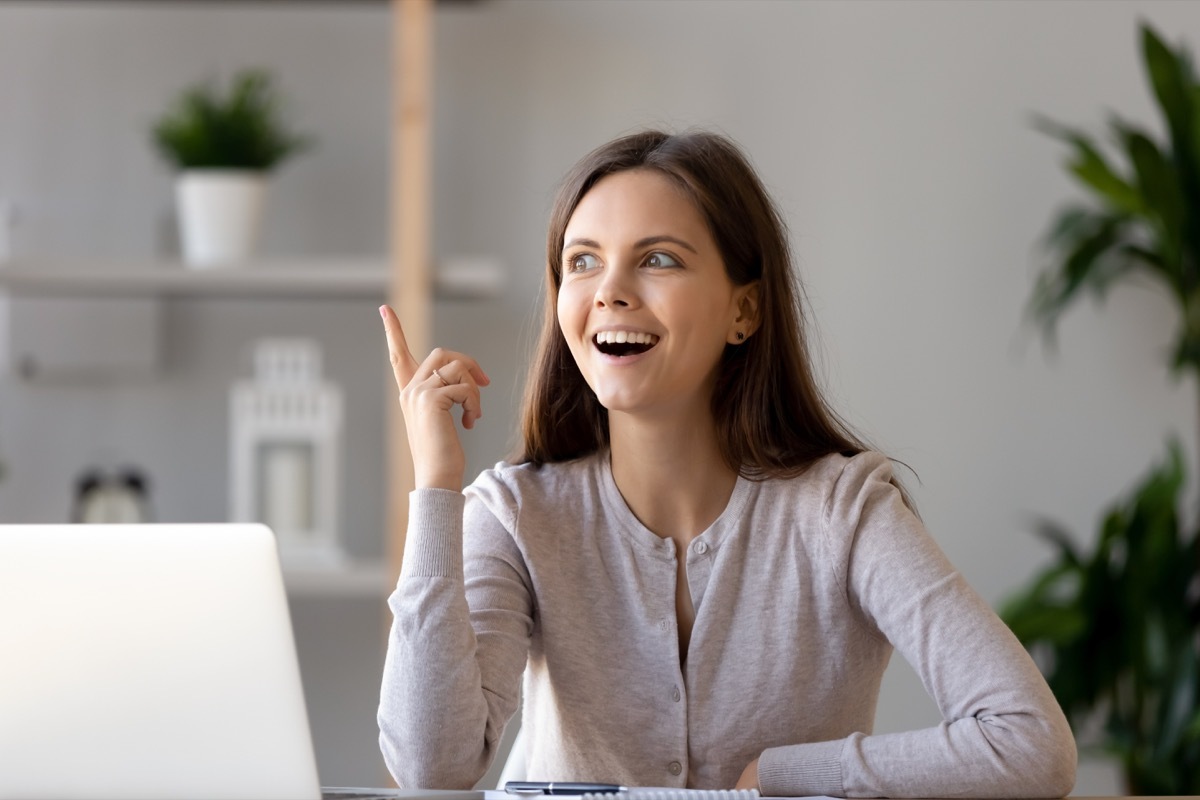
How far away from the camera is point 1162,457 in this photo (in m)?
2.68

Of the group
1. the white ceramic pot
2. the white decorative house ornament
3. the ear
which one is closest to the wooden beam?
the white decorative house ornament

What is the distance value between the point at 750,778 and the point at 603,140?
177cm

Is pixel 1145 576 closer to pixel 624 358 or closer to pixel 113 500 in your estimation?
pixel 624 358

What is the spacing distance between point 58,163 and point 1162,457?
222cm

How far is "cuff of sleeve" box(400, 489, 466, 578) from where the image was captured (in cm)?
113

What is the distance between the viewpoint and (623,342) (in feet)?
4.09

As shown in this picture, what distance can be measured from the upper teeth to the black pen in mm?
422

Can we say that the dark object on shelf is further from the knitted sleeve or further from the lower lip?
the knitted sleeve

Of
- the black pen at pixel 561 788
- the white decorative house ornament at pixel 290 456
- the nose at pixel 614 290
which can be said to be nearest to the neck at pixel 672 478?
the nose at pixel 614 290

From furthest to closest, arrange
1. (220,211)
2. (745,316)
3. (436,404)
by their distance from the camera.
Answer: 1. (220,211)
2. (745,316)
3. (436,404)

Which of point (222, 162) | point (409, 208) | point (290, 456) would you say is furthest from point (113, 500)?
point (409, 208)

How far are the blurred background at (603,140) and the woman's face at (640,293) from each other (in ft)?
4.57

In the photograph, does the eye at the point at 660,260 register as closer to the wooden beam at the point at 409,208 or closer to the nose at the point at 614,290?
the nose at the point at 614,290

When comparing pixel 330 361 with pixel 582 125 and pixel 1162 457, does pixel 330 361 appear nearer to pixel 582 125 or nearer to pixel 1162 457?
pixel 582 125
